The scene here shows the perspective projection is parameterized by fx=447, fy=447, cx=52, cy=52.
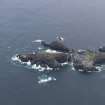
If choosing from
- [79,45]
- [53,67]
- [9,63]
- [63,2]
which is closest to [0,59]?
[9,63]

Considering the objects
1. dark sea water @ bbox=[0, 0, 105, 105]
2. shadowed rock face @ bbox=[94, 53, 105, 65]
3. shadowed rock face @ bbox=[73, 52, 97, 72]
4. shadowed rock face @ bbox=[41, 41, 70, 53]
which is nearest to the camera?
dark sea water @ bbox=[0, 0, 105, 105]

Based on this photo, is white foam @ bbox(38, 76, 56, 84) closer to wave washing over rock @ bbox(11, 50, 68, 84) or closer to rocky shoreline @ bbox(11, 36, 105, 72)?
wave washing over rock @ bbox(11, 50, 68, 84)

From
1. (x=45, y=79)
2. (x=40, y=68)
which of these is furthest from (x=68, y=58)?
(x=45, y=79)

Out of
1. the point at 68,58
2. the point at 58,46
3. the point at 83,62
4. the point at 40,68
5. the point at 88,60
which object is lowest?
the point at 40,68

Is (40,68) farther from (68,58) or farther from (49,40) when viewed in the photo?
(49,40)

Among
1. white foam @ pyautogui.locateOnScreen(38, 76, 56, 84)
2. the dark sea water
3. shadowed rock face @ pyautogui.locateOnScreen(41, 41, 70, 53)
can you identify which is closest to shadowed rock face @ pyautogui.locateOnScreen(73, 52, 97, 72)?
the dark sea water

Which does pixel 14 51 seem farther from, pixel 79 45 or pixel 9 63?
pixel 79 45
